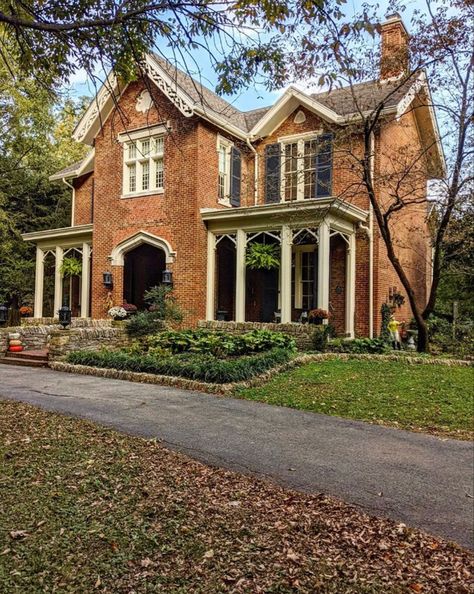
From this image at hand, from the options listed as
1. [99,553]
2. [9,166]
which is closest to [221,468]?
[99,553]

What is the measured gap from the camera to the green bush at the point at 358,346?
437 inches

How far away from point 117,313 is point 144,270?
3.18 metres

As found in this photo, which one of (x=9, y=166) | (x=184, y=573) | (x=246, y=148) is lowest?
(x=184, y=573)

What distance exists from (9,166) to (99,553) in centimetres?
2313

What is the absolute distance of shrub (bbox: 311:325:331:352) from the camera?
11.3 meters

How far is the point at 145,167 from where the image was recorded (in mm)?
14898

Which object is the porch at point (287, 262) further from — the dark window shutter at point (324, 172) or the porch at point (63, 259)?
the porch at point (63, 259)

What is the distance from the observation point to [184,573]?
8.71ft

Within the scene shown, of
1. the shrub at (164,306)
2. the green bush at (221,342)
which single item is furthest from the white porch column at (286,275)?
the shrub at (164,306)

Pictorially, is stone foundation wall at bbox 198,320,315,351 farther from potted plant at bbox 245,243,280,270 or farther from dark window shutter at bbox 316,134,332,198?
dark window shutter at bbox 316,134,332,198

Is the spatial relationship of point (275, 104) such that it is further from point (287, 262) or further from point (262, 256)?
point (287, 262)

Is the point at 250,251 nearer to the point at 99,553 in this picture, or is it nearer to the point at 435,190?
the point at 435,190

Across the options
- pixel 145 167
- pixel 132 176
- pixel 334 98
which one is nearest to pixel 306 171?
pixel 334 98

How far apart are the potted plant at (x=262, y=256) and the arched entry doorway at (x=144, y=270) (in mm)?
4678
